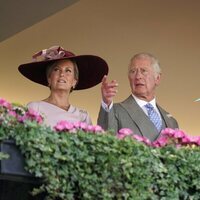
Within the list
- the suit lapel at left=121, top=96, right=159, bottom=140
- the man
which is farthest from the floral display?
the suit lapel at left=121, top=96, right=159, bottom=140

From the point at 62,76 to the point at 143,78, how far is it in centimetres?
43

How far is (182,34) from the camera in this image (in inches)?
224

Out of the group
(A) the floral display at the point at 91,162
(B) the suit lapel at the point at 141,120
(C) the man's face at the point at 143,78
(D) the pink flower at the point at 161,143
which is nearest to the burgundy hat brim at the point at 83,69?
(C) the man's face at the point at 143,78

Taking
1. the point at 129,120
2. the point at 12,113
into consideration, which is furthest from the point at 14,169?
the point at 129,120

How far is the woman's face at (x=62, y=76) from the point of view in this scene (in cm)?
360

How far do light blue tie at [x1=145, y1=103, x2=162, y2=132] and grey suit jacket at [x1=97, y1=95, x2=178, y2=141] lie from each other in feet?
0.12

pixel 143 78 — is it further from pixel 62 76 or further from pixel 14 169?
pixel 14 169

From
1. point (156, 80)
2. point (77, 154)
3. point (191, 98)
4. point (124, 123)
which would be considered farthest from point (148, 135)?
point (191, 98)

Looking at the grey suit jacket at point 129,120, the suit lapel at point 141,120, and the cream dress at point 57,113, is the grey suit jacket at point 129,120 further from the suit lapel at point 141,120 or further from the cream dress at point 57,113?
the cream dress at point 57,113

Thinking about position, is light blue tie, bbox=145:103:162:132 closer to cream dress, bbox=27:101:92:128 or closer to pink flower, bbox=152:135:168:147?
cream dress, bbox=27:101:92:128

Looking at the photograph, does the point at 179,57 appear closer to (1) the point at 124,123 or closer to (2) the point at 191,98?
(2) the point at 191,98

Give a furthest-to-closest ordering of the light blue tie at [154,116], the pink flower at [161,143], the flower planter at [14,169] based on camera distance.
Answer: the light blue tie at [154,116] → the pink flower at [161,143] → the flower planter at [14,169]

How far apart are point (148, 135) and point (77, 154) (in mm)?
821

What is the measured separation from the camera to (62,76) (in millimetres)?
3609
